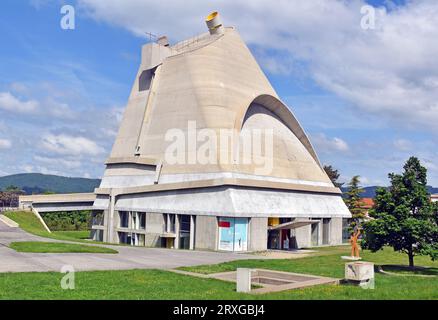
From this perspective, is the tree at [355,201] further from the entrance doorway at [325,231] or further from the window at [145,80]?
the window at [145,80]

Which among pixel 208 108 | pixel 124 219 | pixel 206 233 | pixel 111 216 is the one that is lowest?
pixel 206 233

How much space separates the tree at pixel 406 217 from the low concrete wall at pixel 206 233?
16.4 m

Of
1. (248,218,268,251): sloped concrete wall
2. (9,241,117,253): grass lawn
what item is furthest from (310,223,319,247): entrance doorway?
(9,241,117,253): grass lawn

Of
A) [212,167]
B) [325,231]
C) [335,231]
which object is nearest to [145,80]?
[212,167]

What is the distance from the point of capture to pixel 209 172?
49.1 m

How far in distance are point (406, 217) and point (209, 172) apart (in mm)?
22633

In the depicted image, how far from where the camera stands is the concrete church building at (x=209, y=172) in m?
46.6

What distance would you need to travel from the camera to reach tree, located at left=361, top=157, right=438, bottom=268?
30500mm

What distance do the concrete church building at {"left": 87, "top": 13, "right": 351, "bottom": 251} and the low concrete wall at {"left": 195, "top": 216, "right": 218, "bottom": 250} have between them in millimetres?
100

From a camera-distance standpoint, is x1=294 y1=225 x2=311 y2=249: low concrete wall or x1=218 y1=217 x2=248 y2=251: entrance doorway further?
x1=294 y1=225 x2=311 y2=249: low concrete wall

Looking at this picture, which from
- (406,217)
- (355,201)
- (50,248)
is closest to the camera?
(406,217)

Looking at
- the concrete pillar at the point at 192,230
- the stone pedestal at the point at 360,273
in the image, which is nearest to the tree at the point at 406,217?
the stone pedestal at the point at 360,273

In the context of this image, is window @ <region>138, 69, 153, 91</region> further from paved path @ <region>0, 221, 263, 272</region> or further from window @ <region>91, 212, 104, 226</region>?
paved path @ <region>0, 221, 263, 272</region>

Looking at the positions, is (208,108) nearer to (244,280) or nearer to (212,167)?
(212,167)
